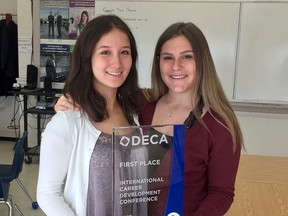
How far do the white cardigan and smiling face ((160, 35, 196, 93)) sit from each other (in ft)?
1.21

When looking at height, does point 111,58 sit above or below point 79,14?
below

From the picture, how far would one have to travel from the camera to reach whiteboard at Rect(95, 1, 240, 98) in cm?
345

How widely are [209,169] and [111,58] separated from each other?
0.50m

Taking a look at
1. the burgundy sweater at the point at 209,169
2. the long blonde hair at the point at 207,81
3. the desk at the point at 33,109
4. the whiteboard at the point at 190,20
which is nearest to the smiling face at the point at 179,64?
the long blonde hair at the point at 207,81

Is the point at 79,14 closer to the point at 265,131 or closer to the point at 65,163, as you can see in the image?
the point at 265,131

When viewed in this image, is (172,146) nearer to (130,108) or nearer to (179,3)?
(130,108)

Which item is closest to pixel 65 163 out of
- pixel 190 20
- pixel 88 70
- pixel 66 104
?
pixel 66 104

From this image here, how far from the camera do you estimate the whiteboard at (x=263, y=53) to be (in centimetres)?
338

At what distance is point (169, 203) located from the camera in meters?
0.91

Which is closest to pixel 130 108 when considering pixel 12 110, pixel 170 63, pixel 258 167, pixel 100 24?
pixel 170 63

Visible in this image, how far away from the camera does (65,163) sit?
99 centimetres

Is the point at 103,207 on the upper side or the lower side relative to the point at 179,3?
lower

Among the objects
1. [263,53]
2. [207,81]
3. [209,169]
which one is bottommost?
[209,169]

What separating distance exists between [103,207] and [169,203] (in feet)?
0.71
